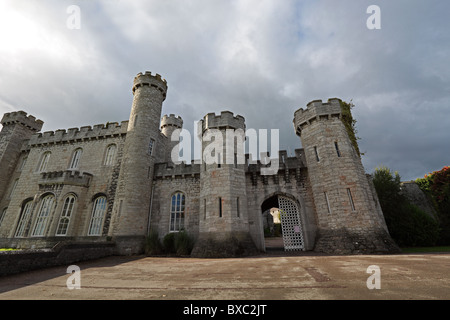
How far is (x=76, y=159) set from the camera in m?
17.2

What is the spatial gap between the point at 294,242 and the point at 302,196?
3.00 m

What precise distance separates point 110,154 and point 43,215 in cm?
632

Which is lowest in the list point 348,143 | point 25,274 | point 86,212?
point 25,274

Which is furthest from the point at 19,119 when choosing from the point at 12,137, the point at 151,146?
the point at 151,146

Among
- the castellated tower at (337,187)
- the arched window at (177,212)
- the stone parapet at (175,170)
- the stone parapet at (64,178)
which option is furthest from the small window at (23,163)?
the castellated tower at (337,187)

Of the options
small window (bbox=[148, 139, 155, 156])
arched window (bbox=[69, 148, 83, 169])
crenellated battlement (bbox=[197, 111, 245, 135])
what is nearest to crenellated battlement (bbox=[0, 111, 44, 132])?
arched window (bbox=[69, 148, 83, 169])

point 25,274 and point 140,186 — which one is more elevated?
point 140,186

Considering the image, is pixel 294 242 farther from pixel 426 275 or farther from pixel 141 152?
pixel 141 152

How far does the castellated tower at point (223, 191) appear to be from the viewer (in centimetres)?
1062

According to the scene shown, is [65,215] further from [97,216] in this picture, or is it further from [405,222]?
[405,222]

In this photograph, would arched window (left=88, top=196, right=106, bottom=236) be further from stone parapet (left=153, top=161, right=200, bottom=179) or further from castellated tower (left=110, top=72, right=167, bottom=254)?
stone parapet (left=153, top=161, right=200, bottom=179)

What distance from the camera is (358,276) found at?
14.0 ft

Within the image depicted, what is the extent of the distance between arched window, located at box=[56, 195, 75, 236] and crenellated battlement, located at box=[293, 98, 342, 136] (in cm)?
1811
